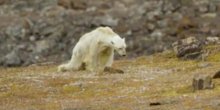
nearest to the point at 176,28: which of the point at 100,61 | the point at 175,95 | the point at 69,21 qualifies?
the point at 69,21

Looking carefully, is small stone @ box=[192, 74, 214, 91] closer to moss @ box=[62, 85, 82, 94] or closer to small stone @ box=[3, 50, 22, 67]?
moss @ box=[62, 85, 82, 94]

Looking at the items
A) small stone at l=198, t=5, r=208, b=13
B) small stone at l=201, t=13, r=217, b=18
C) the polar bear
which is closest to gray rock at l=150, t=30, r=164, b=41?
small stone at l=201, t=13, r=217, b=18

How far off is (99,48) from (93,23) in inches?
1583

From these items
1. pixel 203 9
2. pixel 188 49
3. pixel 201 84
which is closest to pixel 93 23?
pixel 203 9

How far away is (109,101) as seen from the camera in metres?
32.1

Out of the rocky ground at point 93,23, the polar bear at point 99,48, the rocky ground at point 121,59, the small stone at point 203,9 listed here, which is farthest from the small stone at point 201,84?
the small stone at point 203,9

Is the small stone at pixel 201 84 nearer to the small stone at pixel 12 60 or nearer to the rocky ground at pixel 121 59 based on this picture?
the rocky ground at pixel 121 59

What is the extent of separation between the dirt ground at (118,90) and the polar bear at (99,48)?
71cm

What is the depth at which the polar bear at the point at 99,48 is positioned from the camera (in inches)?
1636

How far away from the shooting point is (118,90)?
35.8m

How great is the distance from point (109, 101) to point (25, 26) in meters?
50.8

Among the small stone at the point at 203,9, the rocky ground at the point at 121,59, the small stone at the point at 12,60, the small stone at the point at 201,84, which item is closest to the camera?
the small stone at the point at 201,84

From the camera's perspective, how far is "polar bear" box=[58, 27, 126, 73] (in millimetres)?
41562

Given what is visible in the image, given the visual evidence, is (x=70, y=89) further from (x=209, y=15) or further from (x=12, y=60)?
(x=209, y=15)
